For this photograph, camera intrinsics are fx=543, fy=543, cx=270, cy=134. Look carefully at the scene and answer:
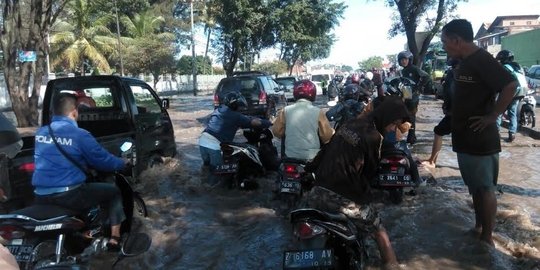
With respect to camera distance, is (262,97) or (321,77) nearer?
(262,97)

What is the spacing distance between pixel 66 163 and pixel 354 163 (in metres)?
2.34

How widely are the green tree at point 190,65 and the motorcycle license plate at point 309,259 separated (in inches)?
2451

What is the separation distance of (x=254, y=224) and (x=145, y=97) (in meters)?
3.53

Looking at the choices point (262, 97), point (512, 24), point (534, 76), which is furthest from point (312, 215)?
point (512, 24)

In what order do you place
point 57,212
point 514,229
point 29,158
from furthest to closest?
point 514,229 → point 29,158 → point 57,212

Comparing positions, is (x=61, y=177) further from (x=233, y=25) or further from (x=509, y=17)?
(x=509, y=17)

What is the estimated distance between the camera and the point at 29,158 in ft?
17.0

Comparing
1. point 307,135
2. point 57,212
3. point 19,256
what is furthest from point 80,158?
point 307,135

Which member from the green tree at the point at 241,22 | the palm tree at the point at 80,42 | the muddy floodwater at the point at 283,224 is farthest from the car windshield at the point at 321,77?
the muddy floodwater at the point at 283,224

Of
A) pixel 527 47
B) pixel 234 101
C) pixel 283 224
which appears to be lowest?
pixel 283 224

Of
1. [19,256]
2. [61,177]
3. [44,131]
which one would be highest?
[44,131]

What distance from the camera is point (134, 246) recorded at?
183 inches

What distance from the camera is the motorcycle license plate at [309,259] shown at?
11.5 feet

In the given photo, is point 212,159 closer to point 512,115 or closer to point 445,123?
point 445,123
